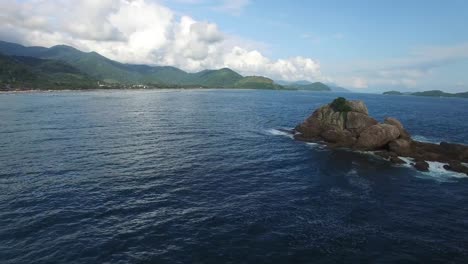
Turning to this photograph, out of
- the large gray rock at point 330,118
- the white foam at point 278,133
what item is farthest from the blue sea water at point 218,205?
the white foam at point 278,133

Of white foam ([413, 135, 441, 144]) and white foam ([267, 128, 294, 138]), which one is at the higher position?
white foam ([413, 135, 441, 144])

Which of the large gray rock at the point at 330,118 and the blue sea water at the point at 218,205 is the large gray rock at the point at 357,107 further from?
the blue sea water at the point at 218,205

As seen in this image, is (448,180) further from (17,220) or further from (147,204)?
(17,220)

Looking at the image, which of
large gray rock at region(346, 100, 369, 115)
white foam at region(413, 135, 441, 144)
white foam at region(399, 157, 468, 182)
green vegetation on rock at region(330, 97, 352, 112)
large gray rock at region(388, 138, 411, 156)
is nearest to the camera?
white foam at region(399, 157, 468, 182)

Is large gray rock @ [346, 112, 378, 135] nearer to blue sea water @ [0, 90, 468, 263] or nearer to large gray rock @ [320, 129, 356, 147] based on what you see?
large gray rock @ [320, 129, 356, 147]

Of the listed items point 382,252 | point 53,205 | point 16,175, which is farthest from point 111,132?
point 382,252

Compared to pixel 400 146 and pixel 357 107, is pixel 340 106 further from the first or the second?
pixel 400 146

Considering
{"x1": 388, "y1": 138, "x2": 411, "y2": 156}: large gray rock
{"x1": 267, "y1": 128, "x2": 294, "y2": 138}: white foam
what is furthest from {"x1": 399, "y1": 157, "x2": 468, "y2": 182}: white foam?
{"x1": 267, "y1": 128, "x2": 294, "y2": 138}: white foam

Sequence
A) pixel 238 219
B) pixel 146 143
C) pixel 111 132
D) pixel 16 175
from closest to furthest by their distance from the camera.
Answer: pixel 238 219 < pixel 16 175 < pixel 146 143 < pixel 111 132
